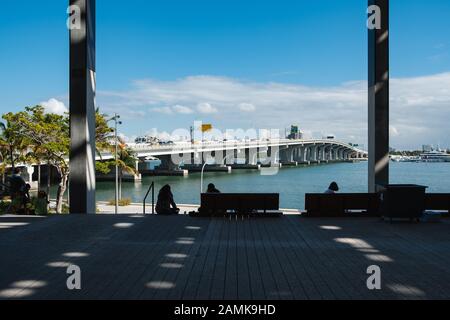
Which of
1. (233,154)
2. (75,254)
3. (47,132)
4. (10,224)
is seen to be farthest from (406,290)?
(233,154)

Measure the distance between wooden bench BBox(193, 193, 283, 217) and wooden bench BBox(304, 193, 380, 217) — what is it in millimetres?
952

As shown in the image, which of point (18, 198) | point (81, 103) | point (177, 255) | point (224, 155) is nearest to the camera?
point (177, 255)

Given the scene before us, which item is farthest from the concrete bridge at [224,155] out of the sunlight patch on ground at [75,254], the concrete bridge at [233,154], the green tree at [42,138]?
the sunlight patch on ground at [75,254]

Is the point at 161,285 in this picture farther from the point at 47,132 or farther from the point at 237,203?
the point at 47,132

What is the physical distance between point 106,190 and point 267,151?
39.8m

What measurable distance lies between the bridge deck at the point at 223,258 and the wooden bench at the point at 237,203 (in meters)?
0.59

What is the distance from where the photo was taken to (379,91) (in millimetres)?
12711

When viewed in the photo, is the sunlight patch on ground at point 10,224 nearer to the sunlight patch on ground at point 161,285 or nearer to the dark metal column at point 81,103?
the dark metal column at point 81,103

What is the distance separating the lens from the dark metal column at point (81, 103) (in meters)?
12.1

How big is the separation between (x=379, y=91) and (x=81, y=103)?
8.43 meters

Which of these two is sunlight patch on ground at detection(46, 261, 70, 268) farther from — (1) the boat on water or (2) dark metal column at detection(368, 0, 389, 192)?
(1) the boat on water

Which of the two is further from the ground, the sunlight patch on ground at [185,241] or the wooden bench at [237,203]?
the wooden bench at [237,203]

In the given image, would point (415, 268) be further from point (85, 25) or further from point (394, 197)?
point (85, 25)
